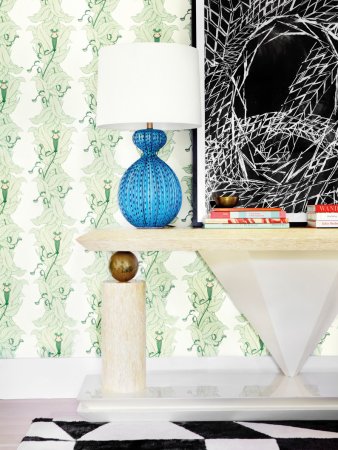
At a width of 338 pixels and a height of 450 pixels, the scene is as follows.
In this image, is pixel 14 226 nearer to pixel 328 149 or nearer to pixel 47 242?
pixel 47 242

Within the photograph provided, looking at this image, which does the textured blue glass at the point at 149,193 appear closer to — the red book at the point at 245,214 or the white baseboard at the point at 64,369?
the red book at the point at 245,214

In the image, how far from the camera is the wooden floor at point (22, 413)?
227 cm

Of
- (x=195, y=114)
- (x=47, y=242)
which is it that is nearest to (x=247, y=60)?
(x=195, y=114)

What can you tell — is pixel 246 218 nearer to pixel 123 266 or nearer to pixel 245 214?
pixel 245 214

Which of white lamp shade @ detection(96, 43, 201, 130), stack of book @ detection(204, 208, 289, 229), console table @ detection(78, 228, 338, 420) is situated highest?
white lamp shade @ detection(96, 43, 201, 130)

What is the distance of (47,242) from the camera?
2777 mm

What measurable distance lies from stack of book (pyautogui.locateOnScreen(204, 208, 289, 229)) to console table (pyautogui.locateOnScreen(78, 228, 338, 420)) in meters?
0.08

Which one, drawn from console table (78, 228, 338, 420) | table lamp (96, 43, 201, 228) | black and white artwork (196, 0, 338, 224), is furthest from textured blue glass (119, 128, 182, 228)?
black and white artwork (196, 0, 338, 224)

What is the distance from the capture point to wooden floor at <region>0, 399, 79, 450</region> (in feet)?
7.46

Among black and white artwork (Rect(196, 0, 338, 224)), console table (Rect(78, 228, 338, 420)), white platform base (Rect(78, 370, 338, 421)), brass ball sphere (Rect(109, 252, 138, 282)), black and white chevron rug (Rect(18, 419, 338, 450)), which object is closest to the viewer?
black and white chevron rug (Rect(18, 419, 338, 450))

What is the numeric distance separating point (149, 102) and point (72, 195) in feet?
2.11

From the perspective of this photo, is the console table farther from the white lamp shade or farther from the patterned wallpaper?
the white lamp shade

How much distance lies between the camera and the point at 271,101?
269 cm

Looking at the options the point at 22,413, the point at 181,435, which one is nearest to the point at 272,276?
the point at 181,435
